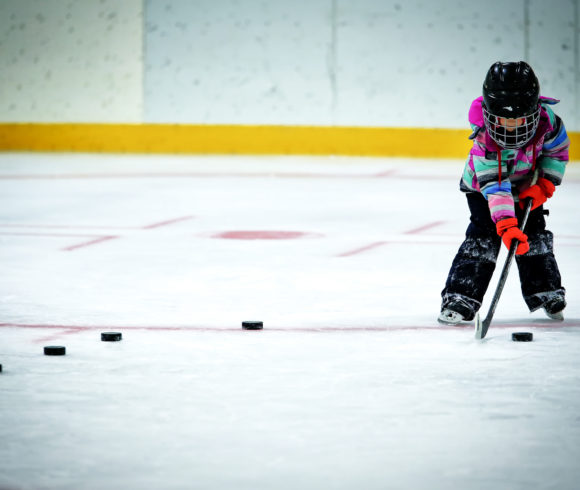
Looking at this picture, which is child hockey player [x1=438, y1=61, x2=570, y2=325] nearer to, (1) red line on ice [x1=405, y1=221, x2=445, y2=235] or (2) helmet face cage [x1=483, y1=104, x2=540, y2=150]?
(2) helmet face cage [x1=483, y1=104, x2=540, y2=150]

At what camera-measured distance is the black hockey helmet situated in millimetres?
5078

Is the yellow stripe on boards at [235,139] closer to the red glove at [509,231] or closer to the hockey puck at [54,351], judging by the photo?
the red glove at [509,231]

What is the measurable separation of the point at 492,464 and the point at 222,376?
4.29 ft

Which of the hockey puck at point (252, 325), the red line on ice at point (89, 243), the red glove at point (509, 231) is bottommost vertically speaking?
the red line on ice at point (89, 243)

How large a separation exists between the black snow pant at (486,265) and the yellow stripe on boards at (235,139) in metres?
11.4

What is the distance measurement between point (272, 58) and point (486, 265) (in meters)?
12.2

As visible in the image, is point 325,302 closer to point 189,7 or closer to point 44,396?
point 44,396

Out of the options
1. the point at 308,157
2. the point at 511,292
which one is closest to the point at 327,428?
the point at 511,292

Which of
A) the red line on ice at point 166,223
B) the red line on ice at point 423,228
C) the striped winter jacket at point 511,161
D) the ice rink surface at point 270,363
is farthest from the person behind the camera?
the red line on ice at point 166,223

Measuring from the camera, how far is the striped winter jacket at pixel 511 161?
205 inches

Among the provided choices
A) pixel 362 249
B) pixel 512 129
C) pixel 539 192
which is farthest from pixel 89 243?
pixel 512 129

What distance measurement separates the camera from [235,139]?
57.3 ft

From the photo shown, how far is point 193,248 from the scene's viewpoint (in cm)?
825

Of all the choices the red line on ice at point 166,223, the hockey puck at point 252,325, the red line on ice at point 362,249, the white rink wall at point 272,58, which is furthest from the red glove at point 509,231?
the white rink wall at point 272,58
